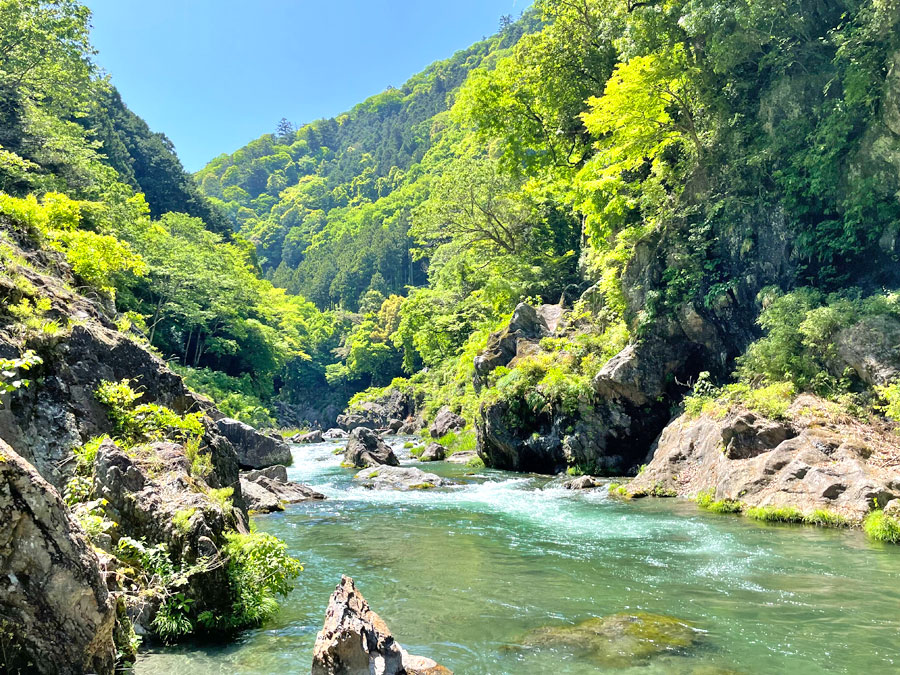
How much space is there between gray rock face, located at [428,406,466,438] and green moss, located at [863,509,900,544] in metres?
25.8

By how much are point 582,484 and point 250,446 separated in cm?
1470

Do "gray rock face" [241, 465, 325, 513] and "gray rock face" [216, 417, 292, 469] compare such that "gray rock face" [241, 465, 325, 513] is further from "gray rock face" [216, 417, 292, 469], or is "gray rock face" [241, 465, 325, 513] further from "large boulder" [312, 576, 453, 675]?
"large boulder" [312, 576, 453, 675]

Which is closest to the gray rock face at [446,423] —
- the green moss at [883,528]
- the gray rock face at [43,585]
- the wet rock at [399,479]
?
the wet rock at [399,479]

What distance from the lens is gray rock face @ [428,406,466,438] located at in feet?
119

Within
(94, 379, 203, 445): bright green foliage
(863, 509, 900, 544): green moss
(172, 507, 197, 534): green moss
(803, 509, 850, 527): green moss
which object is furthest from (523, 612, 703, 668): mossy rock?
(803, 509, 850, 527): green moss

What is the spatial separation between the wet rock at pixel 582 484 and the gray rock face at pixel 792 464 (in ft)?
4.86

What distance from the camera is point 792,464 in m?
13.4

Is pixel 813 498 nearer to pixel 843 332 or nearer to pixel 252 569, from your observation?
pixel 843 332

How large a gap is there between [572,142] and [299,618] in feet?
101

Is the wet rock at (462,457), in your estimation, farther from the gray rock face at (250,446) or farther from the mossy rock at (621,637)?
the mossy rock at (621,637)

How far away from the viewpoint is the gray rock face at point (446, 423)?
3616 cm

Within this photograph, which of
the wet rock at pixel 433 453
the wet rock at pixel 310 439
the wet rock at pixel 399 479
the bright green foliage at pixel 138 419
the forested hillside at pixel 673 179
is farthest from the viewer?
the wet rock at pixel 310 439

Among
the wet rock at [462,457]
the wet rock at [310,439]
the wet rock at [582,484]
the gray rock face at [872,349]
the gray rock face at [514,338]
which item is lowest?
the wet rock at [310,439]

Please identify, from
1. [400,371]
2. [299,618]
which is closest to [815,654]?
[299,618]
